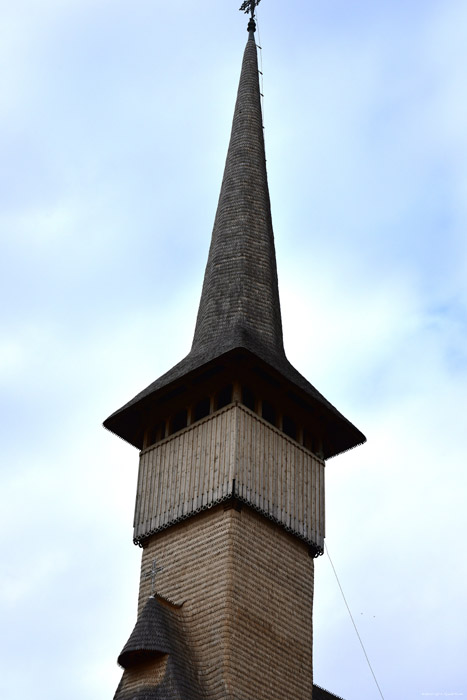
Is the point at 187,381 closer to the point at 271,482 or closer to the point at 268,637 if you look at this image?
the point at 271,482

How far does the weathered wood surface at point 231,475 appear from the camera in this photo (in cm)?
2989

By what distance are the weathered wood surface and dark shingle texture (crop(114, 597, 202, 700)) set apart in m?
2.72

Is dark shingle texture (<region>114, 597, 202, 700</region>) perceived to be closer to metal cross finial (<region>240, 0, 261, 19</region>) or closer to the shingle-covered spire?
the shingle-covered spire

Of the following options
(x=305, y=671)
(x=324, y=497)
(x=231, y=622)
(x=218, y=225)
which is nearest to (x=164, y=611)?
(x=231, y=622)

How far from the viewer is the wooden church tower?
91.5 ft

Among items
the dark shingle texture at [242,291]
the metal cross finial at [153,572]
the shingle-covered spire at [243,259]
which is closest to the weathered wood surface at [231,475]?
the metal cross finial at [153,572]

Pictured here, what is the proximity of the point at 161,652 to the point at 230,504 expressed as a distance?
12.3 feet

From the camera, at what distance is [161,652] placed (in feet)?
90.0

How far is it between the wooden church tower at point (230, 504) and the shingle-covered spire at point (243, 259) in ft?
0.22

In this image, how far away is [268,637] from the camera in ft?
94.4

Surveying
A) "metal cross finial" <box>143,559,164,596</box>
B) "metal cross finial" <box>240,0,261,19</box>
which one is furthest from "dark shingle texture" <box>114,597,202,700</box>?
"metal cross finial" <box>240,0,261,19</box>

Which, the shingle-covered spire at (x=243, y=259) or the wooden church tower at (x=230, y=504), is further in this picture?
the shingle-covered spire at (x=243, y=259)

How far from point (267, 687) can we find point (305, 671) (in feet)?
5.61

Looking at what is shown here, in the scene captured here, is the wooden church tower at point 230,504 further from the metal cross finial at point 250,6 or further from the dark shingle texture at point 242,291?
the metal cross finial at point 250,6
